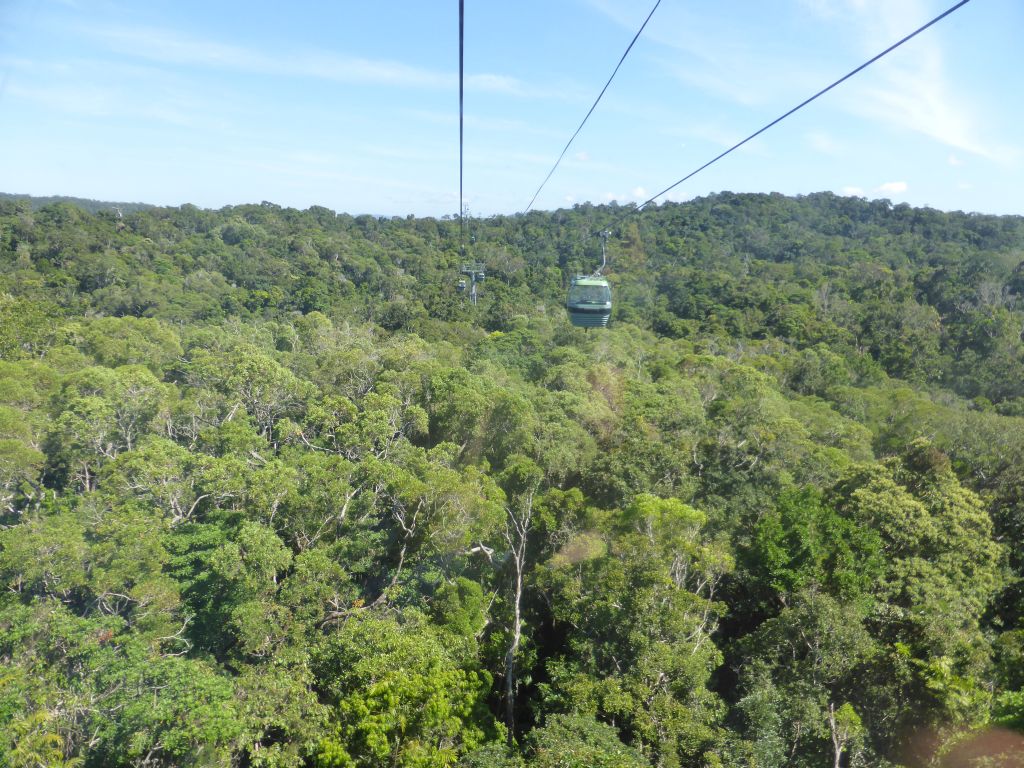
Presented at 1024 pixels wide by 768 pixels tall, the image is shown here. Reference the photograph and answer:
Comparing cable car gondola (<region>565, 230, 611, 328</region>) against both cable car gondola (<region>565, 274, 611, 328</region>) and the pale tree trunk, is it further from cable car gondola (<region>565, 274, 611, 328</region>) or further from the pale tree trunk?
the pale tree trunk

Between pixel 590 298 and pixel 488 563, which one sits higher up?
pixel 590 298

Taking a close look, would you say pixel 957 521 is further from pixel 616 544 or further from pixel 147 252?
pixel 147 252

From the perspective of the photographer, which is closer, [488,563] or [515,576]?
[515,576]

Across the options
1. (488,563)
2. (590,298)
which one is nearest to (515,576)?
(488,563)

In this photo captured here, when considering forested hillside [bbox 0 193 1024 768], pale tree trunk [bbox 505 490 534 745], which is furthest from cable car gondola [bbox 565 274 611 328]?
pale tree trunk [bbox 505 490 534 745]

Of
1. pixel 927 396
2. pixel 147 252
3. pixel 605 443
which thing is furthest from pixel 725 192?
pixel 605 443

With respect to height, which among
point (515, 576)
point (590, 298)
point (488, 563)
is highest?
point (590, 298)

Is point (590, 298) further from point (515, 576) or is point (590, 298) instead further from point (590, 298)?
point (515, 576)

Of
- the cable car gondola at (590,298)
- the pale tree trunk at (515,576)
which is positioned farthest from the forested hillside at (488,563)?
the cable car gondola at (590,298)
